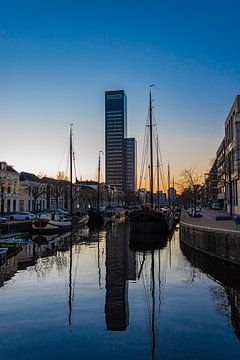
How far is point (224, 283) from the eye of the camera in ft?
57.8

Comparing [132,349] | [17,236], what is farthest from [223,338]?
[17,236]

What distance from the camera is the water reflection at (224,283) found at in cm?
1319

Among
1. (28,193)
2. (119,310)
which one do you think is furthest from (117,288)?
(28,193)

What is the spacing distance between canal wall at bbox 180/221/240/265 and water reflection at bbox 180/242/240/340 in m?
0.43

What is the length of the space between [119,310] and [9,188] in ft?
230

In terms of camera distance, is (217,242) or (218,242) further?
(217,242)

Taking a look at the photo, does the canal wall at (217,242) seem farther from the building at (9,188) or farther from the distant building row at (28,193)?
the building at (9,188)

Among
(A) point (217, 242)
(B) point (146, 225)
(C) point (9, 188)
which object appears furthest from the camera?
(C) point (9, 188)

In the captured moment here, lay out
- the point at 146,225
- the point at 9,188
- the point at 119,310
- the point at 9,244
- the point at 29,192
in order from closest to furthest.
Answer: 1. the point at 119,310
2. the point at 9,244
3. the point at 146,225
4. the point at 9,188
5. the point at 29,192

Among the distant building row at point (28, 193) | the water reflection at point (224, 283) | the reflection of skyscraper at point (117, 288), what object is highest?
the distant building row at point (28, 193)

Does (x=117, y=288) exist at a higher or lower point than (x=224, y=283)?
lower

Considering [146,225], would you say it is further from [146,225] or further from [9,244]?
[9,244]

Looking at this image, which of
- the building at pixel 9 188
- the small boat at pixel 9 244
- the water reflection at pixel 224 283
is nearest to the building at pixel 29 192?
the building at pixel 9 188

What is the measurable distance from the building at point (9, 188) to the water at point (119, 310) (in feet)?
179
